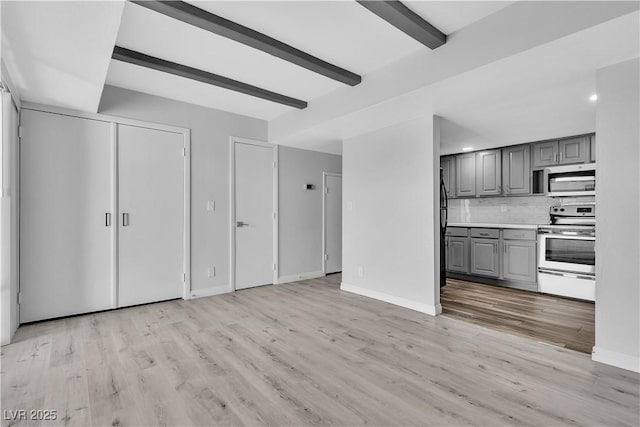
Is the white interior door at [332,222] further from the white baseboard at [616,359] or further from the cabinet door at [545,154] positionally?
the white baseboard at [616,359]

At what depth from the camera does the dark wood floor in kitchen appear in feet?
9.23

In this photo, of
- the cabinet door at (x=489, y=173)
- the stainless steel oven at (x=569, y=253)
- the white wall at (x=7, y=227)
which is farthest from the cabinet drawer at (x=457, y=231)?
the white wall at (x=7, y=227)

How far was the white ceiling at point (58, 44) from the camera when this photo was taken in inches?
66.9

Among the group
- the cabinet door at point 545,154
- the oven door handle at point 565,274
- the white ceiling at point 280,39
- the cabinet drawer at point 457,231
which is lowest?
the oven door handle at point 565,274

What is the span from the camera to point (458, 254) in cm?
514

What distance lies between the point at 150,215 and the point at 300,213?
7.21 ft

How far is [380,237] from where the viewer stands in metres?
4.01

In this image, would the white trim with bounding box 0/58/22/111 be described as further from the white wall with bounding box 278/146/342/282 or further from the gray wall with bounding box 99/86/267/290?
the white wall with bounding box 278/146/342/282

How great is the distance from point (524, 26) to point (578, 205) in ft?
10.6

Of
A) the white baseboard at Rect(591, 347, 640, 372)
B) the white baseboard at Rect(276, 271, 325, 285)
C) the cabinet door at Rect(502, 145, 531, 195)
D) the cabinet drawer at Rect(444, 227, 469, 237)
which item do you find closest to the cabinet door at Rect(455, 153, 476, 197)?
the cabinet door at Rect(502, 145, 531, 195)

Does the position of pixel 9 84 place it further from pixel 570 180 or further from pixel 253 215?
pixel 570 180

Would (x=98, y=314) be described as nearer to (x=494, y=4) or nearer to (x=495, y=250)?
(x=494, y=4)

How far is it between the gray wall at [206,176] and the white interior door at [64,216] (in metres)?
0.77

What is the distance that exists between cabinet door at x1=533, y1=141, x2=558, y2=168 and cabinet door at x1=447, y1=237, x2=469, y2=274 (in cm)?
149
